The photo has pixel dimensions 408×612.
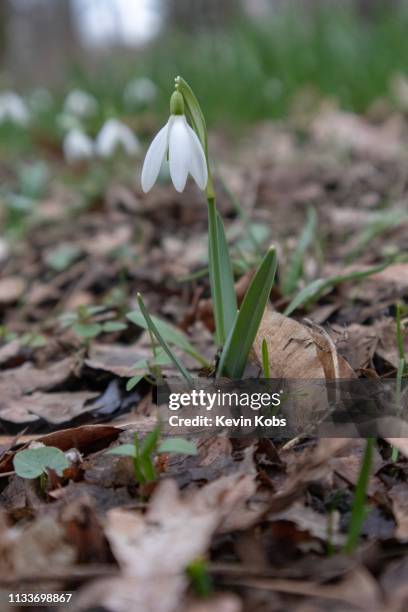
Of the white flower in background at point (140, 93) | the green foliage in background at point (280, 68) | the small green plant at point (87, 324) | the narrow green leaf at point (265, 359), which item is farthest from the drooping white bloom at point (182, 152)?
the white flower in background at point (140, 93)

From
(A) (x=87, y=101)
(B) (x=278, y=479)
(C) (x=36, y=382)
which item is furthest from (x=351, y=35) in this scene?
(B) (x=278, y=479)

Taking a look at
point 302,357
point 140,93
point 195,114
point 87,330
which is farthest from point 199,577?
point 140,93

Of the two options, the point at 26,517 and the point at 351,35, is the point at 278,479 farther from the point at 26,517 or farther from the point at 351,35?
the point at 351,35

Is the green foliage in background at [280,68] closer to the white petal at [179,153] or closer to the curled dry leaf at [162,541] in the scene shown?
the white petal at [179,153]

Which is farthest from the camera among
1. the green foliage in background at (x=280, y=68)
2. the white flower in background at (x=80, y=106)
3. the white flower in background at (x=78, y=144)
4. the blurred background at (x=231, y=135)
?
the white flower in background at (x=80, y=106)

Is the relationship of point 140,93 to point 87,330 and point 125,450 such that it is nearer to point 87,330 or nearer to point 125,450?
point 87,330
